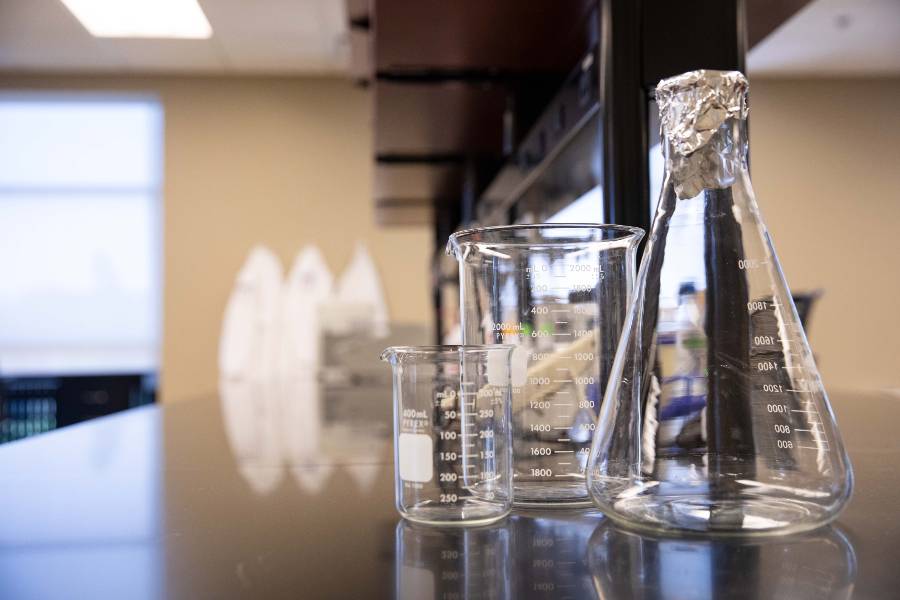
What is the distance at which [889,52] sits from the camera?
3.67 ft

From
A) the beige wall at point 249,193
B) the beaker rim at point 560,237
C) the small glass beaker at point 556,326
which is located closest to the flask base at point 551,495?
the small glass beaker at point 556,326

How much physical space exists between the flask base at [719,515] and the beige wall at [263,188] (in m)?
4.13

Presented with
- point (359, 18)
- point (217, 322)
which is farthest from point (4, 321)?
point (359, 18)

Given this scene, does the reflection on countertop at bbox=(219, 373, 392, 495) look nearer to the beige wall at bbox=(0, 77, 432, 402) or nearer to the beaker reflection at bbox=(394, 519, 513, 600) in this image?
the beaker reflection at bbox=(394, 519, 513, 600)

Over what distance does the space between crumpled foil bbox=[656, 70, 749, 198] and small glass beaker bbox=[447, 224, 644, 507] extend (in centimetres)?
6

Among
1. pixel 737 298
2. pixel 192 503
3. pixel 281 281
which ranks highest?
pixel 281 281

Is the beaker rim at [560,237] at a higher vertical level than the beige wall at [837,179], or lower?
lower

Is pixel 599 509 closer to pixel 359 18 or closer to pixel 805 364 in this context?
pixel 805 364

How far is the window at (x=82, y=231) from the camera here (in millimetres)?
4555

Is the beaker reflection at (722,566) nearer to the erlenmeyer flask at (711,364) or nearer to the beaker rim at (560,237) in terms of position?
the erlenmeyer flask at (711,364)

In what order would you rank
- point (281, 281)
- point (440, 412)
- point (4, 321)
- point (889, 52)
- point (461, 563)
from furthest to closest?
point (4, 321) → point (281, 281) → point (889, 52) → point (440, 412) → point (461, 563)

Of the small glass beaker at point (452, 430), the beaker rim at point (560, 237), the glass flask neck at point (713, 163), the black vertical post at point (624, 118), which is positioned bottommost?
the small glass beaker at point (452, 430)

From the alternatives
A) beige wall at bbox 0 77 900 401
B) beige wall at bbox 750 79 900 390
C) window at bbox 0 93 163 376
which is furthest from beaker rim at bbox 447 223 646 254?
window at bbox 0 93 163 376

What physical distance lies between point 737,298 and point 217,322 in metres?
4.29
